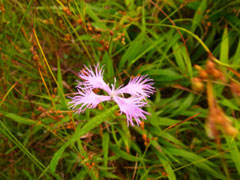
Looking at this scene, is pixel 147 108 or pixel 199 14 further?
pixel 199 14

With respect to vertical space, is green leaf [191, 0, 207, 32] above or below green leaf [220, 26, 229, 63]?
above

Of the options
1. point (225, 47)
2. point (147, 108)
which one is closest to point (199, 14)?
point (225, 47)

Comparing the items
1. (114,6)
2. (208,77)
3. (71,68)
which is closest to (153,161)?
(71,68)

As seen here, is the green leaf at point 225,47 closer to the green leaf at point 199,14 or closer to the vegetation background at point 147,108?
the vegetation background at point 147,108

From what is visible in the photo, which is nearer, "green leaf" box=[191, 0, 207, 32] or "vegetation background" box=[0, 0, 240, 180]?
"vegetation background" box=[0, 0, 240, 180]

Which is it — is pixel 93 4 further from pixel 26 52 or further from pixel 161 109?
pixel 161 109

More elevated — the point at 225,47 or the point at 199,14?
the point at 199,14

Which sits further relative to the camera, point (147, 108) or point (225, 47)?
point (225, 47)

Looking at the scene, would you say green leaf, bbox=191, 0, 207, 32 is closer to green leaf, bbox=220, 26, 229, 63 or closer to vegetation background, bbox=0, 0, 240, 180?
vegetation background, bbox=0, 0, 240, 180

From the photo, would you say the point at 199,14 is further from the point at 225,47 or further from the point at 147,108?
the point at 147,108

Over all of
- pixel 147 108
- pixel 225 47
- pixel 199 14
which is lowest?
pixel 147 108

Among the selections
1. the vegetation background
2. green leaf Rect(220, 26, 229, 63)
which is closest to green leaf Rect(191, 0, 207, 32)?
the vegetation background
